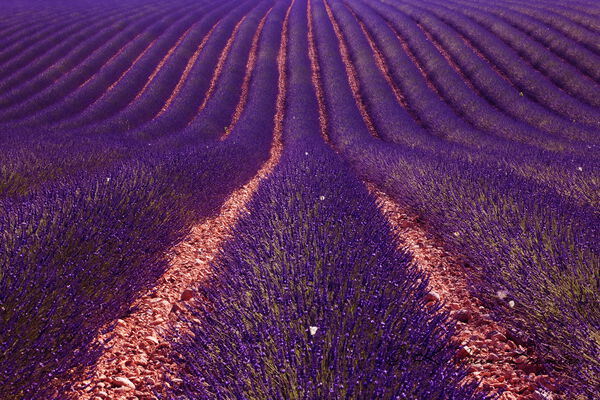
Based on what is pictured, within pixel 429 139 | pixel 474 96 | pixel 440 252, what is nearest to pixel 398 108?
pixel 474 96

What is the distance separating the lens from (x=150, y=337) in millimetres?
2178

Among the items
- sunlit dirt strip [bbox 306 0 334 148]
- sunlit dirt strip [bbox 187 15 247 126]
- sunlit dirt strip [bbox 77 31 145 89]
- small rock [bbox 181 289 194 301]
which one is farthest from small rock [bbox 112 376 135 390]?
sunlit dirt strip [bbox 77 31 145 89]

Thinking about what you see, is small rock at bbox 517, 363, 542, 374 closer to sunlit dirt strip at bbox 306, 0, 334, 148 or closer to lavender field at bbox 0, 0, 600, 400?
lavender field at bbox 0, 0, 600, 400

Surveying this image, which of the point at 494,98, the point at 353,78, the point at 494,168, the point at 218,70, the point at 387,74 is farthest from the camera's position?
the point at 218,70

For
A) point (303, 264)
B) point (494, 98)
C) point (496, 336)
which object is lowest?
point (494, 98)

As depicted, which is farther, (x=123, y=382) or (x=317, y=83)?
(x=317, y=83)

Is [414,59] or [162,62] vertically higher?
[162,62]

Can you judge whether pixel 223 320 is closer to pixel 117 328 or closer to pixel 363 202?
pixel 117 328

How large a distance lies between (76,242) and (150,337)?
73cm

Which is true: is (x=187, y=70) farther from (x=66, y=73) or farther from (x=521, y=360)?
(x=521, y=360)

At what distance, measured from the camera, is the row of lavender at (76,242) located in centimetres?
156

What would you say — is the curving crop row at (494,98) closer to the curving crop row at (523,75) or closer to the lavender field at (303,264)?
the lavender field at (303,264)

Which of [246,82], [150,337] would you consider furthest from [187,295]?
[246,82]

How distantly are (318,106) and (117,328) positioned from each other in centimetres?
1204
